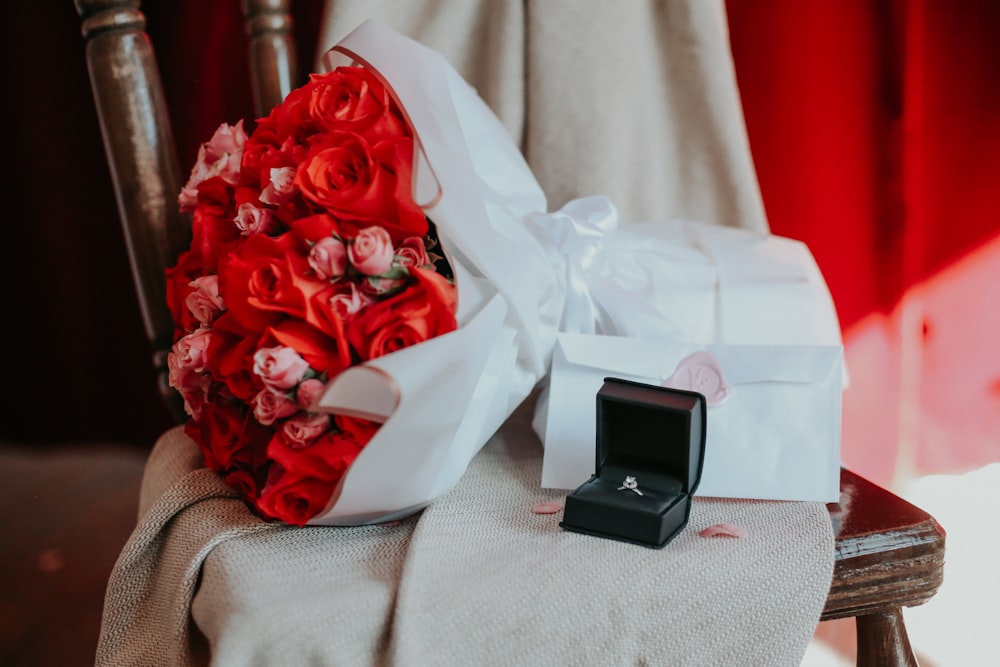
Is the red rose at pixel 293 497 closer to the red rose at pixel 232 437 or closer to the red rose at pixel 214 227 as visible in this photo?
the red rose at pixel 232 437

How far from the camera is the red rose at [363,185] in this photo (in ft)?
1.68

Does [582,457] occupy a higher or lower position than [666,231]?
lower

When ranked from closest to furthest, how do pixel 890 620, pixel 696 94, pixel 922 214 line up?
pixel 890 620, pixel 696 94, pixel 922 214

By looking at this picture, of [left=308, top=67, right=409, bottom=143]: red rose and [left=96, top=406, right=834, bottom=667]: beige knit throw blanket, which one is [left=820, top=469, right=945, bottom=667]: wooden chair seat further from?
[left=308, top=67, right=409, bottom=143]: red rose

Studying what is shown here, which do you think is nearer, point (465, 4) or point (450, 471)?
point (450, 471)

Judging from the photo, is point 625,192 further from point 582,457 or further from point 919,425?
point 919,425

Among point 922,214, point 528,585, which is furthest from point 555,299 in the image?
point 922,214

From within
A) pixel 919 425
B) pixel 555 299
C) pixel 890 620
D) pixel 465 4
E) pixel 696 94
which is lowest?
pixel 919 425

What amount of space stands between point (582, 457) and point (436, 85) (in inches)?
11.2

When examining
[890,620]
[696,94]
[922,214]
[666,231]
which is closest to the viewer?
[890,620]

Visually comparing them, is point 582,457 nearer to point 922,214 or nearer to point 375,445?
point 375,445

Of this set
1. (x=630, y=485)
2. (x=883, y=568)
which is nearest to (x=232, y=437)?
(x=630, y=485)

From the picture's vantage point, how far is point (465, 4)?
0.85 metres

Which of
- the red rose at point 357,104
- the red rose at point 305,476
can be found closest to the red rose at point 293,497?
the red rose at point 305,476
